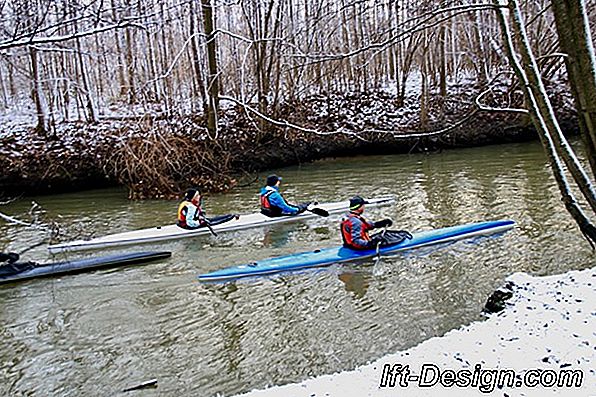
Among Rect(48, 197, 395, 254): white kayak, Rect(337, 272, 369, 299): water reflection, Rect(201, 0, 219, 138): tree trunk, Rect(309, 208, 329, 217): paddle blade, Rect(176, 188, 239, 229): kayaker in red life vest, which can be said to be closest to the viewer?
Rect(337, 272, 369, 299): water reflection

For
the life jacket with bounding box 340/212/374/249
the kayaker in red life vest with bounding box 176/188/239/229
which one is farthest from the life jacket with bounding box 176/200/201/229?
the life jacket with bounding box 340/212/374/249

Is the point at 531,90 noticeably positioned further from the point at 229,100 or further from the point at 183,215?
the point at 229,100

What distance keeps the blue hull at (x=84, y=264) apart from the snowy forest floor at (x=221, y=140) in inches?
217

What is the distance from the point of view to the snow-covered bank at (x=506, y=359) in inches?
126

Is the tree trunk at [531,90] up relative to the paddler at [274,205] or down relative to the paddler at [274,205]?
up

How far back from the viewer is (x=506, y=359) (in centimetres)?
349

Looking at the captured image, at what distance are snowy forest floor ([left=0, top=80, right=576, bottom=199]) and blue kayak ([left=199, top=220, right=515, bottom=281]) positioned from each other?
484cm

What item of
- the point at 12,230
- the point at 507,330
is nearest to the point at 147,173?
the point at 12,230

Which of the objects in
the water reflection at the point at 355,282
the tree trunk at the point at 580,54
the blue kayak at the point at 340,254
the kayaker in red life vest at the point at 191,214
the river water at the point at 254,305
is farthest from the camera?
the kayaker in red life vest at the point at 191,214

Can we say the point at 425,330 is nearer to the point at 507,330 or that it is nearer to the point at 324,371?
the point at 324,371

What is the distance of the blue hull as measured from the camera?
297 inches

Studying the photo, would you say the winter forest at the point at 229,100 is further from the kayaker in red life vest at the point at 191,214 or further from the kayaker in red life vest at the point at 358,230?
the kayaker in red life vest at the point at 358,230

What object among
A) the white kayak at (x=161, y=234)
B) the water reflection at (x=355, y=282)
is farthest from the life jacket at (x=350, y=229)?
the white kayak at (x=161, y=234)

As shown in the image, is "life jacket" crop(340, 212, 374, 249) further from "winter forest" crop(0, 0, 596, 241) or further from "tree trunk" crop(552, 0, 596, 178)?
"winter forest" crop(0, 0, 596, 241)
